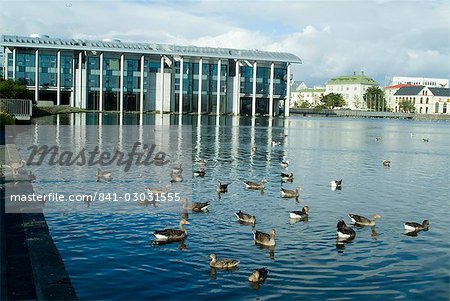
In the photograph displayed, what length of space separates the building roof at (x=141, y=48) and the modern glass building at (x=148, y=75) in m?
0.18

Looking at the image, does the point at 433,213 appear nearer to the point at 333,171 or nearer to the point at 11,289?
the point at 333,171

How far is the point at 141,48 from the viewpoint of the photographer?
10938cm

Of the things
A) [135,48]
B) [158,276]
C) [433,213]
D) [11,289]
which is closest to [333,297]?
[158,276]

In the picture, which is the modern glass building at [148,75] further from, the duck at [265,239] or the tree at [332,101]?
the duck at [265,239]

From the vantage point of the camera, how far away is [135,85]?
4392 inches

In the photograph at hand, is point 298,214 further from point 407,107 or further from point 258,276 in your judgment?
point 407,107

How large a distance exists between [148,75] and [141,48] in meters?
5.96

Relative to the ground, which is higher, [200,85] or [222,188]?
[200,85]

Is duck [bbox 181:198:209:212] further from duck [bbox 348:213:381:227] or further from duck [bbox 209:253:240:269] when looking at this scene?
duck [bbox 209:253:240:269]

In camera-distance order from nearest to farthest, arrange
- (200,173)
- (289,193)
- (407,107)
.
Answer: (289,193)
(200,173)
(407,107)

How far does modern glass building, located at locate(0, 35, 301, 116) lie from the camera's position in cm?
10425

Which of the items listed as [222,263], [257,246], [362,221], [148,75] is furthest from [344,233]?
[148,75]

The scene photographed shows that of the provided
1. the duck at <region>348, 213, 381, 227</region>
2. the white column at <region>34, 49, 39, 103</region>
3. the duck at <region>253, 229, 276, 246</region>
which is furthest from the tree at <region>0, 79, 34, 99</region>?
the duck at <region>253, 229, 276, 246</region>

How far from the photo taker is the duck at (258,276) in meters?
11.5
